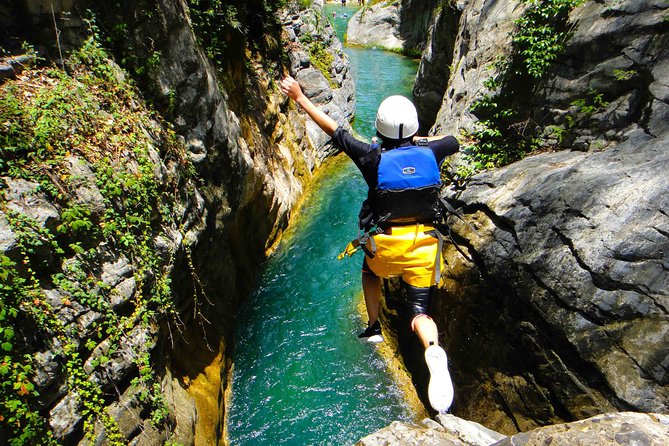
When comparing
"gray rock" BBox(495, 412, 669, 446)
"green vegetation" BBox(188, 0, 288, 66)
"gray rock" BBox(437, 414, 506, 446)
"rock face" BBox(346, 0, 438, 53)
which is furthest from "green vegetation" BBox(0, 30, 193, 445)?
"rock face" BBox(346, 0, 438, 53)

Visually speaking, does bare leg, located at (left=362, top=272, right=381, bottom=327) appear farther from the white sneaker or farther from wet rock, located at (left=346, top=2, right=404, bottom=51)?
wet rock, located at (left=346, top=2, right=404, bottom=51)

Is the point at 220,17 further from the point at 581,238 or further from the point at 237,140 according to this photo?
the point at 581,238

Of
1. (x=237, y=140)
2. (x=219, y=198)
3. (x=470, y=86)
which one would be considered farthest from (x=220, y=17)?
(x=470, y=86)

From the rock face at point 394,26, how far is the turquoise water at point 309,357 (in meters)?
26.3

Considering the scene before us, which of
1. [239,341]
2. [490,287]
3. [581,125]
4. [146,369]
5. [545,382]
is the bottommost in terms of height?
[239,341]

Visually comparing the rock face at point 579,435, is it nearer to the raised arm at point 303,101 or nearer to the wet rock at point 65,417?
the wet rock at point 65,417

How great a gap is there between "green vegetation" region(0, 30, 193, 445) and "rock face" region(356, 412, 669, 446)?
9.19 ft

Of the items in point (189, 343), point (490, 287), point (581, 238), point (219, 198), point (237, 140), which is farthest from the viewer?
point (237, 140)

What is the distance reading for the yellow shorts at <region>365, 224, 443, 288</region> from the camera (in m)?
4.51

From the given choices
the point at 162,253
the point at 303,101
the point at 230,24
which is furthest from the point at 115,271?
the point at 230,24

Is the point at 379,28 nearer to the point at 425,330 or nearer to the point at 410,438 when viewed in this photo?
the point at 425,330

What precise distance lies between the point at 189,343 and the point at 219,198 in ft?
7.76

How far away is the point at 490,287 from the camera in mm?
5812

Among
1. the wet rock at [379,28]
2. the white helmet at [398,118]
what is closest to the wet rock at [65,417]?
the white helmet at [398,118]
